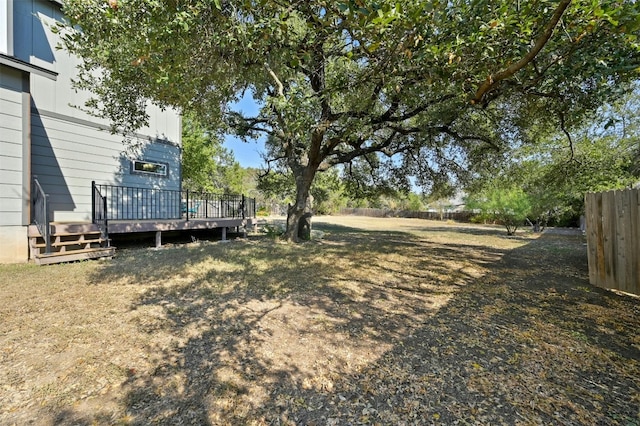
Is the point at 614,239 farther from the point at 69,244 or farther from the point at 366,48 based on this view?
the point at 69,244

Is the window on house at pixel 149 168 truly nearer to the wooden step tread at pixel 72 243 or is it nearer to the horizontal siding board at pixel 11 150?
the wooden step tread at pixel 72 243

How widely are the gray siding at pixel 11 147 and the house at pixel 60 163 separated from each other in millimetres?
13

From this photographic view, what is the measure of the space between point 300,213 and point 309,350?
7085 millimetres

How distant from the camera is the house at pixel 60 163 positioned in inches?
213

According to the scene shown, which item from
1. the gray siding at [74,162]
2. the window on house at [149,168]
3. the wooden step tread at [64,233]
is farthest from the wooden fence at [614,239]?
the gray siding at [74,162]

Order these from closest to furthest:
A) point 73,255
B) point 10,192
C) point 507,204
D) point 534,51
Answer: point 534,51 < point 10,192 < point 73,255 < point 507,204

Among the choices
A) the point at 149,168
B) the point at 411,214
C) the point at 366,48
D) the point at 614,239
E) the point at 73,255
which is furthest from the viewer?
the point at 411,214

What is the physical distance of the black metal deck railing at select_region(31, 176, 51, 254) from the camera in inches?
210

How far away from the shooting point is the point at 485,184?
424 inches

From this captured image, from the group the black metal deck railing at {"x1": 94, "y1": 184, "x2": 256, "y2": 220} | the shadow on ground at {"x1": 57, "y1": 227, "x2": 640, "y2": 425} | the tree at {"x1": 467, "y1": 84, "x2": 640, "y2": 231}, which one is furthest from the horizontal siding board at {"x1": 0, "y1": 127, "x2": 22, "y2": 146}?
the tree at {"x1": 467, "y1": 84, "x2": 640, "y2": 231}

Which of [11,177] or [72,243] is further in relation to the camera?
[72,243]

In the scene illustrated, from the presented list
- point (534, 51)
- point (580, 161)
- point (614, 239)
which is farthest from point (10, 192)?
point (580, 161)

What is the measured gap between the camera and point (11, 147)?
17.7ft

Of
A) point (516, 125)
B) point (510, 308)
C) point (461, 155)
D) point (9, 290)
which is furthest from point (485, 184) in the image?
point (9, 290)
